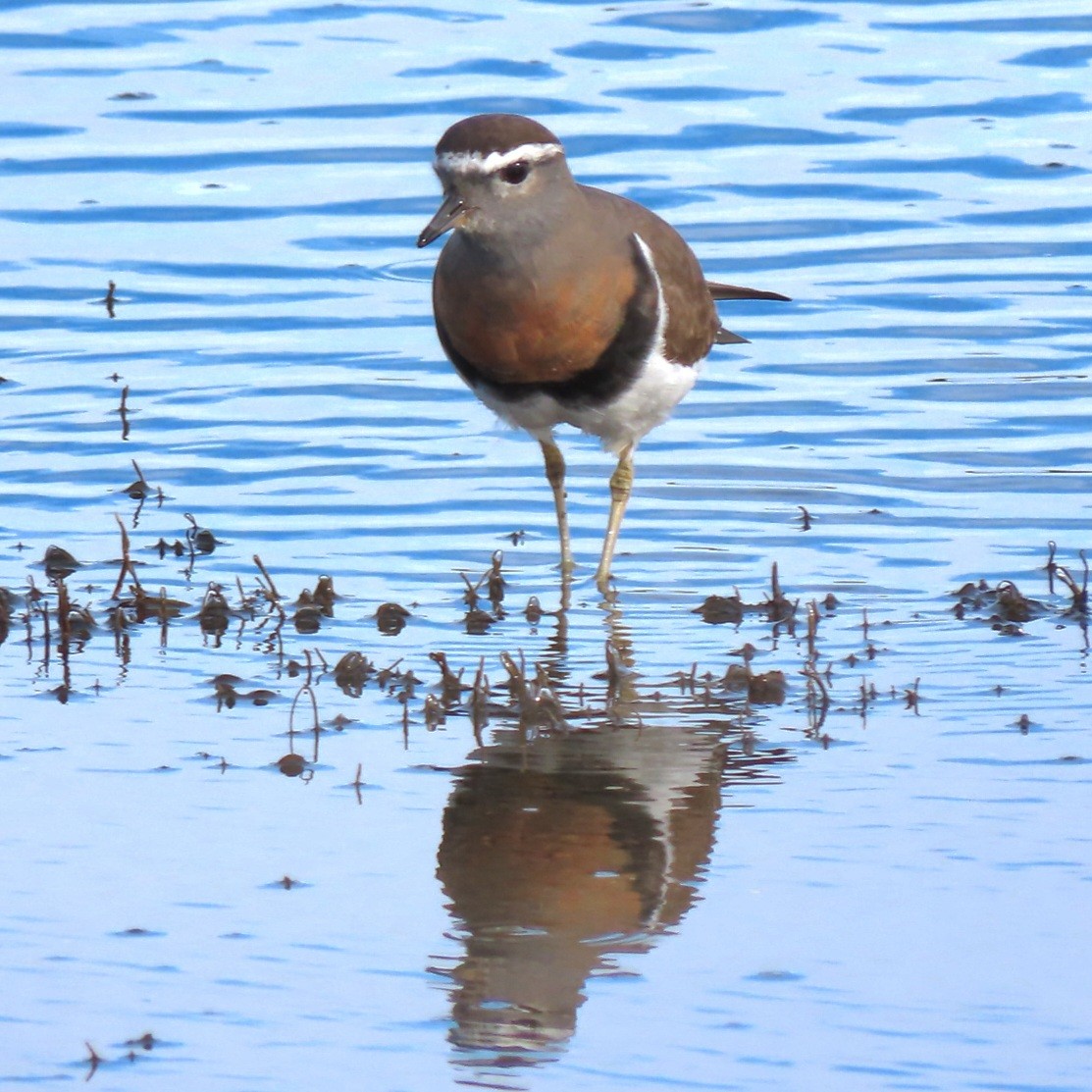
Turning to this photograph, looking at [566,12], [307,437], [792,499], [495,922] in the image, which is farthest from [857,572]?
[566,12]

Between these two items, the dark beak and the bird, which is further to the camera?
the bird

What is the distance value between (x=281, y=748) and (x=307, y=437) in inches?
163

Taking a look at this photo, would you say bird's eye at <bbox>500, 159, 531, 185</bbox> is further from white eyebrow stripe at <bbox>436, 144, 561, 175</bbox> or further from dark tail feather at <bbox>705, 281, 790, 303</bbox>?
dark tail feather at <bbox>705, 281, 790, 303</bbox>

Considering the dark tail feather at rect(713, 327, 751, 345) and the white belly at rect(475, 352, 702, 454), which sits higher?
the dark tail feather at rect(713, 327, 751, 345)

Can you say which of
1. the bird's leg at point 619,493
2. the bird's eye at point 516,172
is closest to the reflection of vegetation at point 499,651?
the bird's leg at point 619,493

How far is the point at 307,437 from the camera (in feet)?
33.5

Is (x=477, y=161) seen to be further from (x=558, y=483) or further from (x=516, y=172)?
(x=558, y=483)

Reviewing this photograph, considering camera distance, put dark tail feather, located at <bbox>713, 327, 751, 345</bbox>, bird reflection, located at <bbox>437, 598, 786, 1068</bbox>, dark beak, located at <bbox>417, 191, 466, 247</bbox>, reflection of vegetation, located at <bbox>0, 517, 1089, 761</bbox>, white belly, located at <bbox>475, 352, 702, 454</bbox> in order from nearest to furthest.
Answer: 1. bird reflection, located at <bbox>437, 598, 786, 1068</bbox>
2. reflection of vegetation, located at <bbox>0, 517, 1089, 761</bbox>
3. dark beak, located at <bbox>417, 191, 466, 247</bbox>
4. white belly, located at <bbox>475, 352, 702, 454</bbox>
5. dark tail feather, located at <bbox>713, 327, 751, 345</bbox>

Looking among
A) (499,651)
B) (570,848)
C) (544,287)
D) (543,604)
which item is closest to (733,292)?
(544,287)

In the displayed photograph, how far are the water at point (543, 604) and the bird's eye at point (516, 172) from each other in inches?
52.7

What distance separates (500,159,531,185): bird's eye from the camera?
784 cm

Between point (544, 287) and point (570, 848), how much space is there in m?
2.87

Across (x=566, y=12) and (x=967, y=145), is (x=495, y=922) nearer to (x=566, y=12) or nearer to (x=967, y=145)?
(x=967, y=145)

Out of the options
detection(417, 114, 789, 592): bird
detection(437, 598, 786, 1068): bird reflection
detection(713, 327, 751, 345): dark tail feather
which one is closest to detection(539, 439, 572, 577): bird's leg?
detection(417, 114, 789, 592): bird
